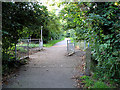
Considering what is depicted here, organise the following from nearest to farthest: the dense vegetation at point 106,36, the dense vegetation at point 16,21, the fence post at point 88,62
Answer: the dense vegetation at point 106,36 < the fence post at point 88,62 < the dense vegetation at point 16,21

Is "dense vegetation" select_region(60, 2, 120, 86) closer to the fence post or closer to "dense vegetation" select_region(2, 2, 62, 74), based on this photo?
the fence post

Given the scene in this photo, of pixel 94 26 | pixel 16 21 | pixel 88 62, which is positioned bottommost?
pixel 88 62

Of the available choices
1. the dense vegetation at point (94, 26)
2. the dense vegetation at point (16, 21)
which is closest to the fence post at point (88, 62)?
the dense vegetation at point (94, 26)

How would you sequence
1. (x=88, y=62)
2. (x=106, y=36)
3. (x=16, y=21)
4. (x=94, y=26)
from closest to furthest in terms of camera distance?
(x=106, y=36), (x=94, y=26), (x=88, y=62), (x=16, y=21)

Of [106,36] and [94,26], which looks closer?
[106,36]

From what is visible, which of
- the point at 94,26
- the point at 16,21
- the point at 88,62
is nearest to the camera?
the point at 94,26

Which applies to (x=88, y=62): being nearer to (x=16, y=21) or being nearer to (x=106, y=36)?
(x=106, y=36)

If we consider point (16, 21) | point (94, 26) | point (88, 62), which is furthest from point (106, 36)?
point (16, 21)

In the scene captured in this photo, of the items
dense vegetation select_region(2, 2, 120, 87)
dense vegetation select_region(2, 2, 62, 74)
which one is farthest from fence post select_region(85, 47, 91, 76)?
dense vegetation select_region(2, 2, 62, 74)

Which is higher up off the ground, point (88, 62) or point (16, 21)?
point (16, 21)

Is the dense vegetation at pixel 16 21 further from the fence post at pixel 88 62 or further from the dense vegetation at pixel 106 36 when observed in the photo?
the fence post at pixel 88 62

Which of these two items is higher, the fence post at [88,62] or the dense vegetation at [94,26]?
the dense vegetation at [94,26]

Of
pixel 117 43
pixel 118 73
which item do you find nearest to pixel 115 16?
pixel 117 43

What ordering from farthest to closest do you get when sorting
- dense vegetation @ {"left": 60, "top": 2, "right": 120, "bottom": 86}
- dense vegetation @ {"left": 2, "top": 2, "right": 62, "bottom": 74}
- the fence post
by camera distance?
dense vegetation @ {"left": 2, "top": 2, "right": 62, "bottom": 74} < the fence post < dense vegetation @ {"left": 60, "top": 2, "right": 120, "bottom": 86}
